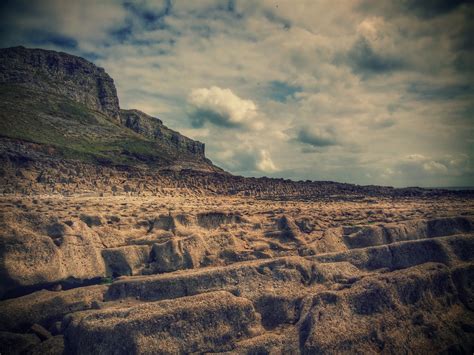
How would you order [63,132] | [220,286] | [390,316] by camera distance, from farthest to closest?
[63,132] < [220,286] < [390,316]

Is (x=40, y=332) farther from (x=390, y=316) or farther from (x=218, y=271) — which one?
(x=390, y=316)

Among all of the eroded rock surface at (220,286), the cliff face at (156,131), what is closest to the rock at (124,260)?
the eroded rock surface at (220,286)

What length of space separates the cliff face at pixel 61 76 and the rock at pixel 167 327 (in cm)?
8698

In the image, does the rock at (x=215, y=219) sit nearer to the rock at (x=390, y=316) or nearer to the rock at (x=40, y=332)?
the rock at (x=390, y=316)

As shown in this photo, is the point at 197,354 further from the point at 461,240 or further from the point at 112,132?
the point at 112,132

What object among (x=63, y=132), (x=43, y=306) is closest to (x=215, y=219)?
(x=43, y=306)

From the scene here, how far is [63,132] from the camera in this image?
6228cm

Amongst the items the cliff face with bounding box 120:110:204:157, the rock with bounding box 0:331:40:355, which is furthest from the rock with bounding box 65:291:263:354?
the cliff face with bounding box 120:110:204:157

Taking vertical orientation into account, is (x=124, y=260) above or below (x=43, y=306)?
above

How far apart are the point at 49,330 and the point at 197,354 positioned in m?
7.74

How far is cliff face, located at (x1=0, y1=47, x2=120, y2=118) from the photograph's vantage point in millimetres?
90438

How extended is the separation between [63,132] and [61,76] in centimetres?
5696

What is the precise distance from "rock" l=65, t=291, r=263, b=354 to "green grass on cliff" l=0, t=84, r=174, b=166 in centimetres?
3752

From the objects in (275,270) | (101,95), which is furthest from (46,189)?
(101,95)
